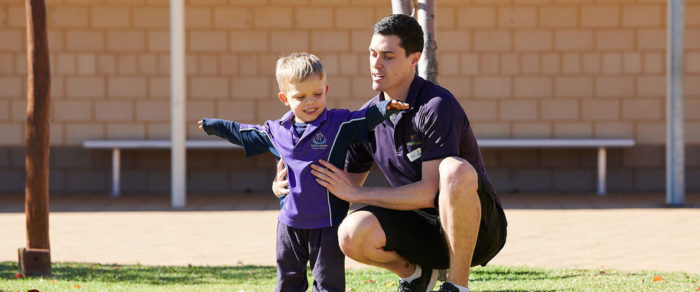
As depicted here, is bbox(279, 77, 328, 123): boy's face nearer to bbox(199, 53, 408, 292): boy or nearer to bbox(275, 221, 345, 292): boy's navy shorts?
bbox(199, 53, 408, 292): boy

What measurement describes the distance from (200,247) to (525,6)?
5271 mm

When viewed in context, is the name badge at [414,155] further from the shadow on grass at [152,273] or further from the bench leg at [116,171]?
the bench leg at [116,171]

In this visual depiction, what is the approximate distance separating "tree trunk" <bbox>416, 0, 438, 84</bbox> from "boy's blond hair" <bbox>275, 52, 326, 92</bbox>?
171cm

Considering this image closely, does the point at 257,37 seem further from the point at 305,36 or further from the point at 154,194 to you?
the point at 154,194

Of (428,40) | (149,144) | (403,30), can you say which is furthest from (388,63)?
(149,144)

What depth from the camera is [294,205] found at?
154 inches

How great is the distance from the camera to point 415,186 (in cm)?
400

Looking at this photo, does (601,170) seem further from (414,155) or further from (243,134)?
(243,134)

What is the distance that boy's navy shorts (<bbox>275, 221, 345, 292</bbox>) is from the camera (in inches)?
153

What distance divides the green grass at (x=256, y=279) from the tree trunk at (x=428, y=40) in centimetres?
119

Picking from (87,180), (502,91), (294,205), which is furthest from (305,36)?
(294,205)

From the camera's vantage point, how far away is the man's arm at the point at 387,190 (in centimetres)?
389

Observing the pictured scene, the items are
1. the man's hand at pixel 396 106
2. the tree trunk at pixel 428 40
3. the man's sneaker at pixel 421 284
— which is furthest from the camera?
the tree trunk at pixel 428 40

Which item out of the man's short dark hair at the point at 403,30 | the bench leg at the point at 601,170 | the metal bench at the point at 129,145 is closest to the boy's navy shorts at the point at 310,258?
the man's short dark hair at the point at 403,30
